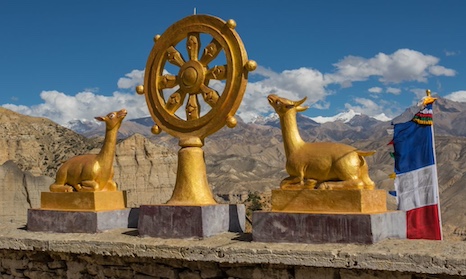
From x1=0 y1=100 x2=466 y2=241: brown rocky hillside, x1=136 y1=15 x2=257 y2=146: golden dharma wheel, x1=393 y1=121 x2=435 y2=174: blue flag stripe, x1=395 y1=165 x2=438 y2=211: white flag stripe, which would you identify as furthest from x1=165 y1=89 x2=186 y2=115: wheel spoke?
x1=0 y1=100 x2=466 y2=241: brown rocky hillside

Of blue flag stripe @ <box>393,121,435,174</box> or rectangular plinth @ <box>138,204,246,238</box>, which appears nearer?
rectangular plinth @ <box>138,204,246,238</box>

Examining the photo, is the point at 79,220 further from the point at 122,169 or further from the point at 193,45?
the point at 122,169

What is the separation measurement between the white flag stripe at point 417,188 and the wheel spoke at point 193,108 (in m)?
2.84

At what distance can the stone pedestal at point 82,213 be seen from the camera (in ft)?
21.6

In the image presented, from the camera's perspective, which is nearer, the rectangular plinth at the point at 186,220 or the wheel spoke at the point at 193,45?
the rectangular plinth at the point at 186,220

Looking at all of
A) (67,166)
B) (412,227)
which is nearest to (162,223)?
(67,166)

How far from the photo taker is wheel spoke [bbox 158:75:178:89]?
6648 mm

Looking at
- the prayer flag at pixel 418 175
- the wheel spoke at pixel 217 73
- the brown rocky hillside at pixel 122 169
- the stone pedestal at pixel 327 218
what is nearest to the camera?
the stone pedestal at pixel 327 218

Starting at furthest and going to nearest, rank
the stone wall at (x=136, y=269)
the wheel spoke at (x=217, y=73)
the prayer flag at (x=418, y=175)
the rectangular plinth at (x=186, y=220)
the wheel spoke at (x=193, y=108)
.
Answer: the prayer flag at (x=418, y=175)
the wheel spoke at (x=193, y=108)
the wheel spoke at (x=217, y=73)
the rectangular plinth at (x=186, y=220)
the stone wall at (x=136, y=269)

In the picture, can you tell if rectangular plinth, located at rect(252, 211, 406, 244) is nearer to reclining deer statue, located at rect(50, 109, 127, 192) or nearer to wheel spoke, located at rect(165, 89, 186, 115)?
wheel spoke, located at rect(165, 89, 186, 115)

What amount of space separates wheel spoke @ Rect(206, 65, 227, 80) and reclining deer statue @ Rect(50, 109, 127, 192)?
1.49 meters

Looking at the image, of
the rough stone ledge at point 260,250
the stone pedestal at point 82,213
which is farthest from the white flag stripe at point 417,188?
the stone pedestal at point 82,213

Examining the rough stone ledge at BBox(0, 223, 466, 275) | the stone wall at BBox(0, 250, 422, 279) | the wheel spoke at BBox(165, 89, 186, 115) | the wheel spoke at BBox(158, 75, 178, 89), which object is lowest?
the stone wall at BBox(0, 250, 422, 279)

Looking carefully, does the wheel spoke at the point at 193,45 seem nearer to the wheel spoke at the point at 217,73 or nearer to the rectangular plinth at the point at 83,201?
the wheel spoke at the point at 217,73
